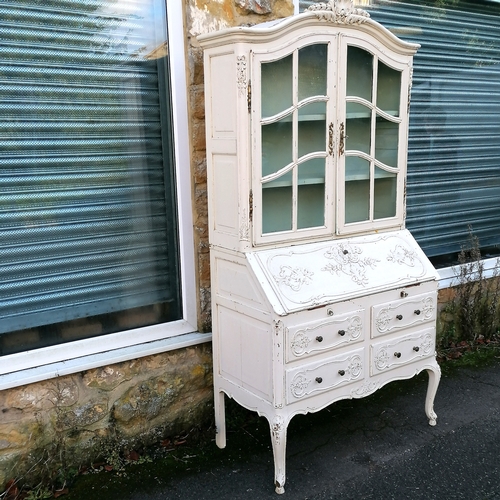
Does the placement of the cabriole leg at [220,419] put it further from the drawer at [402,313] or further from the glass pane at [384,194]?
the glass pane at [384,194]

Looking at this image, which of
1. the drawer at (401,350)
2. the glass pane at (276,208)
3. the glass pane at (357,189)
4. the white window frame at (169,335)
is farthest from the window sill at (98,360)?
the glass pane at (357,189)

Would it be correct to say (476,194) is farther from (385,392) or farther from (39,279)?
(39,279)

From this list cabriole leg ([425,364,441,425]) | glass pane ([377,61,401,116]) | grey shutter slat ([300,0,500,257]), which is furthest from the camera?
grey shutter slat ([300,0,500,257])

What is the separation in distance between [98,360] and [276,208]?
1.26 m

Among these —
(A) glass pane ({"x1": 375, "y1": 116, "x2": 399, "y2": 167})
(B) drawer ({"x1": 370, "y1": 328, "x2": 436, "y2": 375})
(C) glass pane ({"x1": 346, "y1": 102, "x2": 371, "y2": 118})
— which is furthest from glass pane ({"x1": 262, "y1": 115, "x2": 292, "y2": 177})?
(B) drawer ({"x1": 370, "y1": 328, "x2": 436, "y2": 375})

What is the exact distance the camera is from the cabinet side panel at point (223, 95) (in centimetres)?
275

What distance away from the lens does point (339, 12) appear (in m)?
2.83

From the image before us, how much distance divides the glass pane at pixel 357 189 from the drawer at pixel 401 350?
28.0 inches

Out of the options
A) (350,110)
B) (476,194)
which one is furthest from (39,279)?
(476,194)

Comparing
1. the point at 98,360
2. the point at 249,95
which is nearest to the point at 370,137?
the point at 249,95

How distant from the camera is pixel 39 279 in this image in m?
2.99

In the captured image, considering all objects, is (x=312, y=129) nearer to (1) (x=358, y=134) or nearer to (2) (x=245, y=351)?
(1) (x=358, y=134)

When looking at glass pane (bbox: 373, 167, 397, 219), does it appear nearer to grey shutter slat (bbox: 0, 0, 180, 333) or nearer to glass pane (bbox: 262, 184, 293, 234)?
glass pane (bbox: 262, 184, 293, 234)

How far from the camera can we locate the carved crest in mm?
2803
